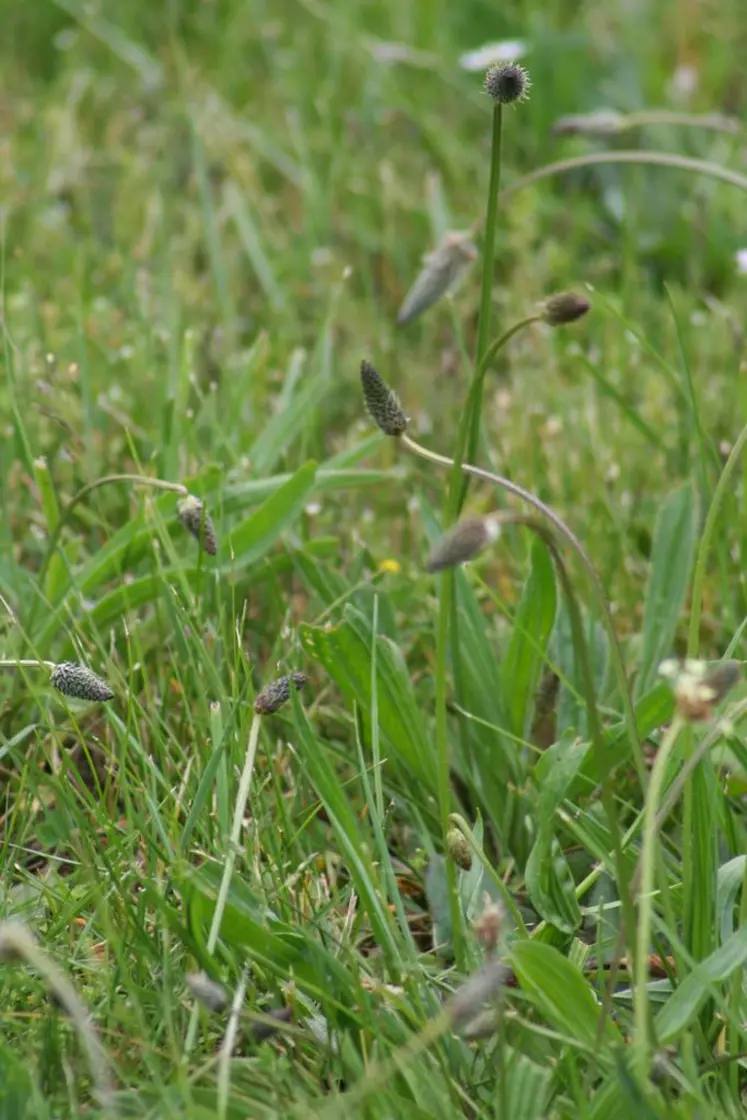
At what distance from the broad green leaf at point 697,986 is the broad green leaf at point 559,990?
0.18 feet

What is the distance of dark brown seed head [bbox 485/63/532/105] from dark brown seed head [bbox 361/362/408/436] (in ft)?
0.94

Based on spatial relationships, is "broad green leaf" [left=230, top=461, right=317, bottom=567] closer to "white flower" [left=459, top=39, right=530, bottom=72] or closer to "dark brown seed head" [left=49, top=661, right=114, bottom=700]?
"dark brown seed head" [left=49, top=661, right=114, bottom=700]

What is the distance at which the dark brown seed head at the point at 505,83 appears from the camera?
1.38 metres

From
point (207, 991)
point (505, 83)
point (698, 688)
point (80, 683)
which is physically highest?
point (505, 83)

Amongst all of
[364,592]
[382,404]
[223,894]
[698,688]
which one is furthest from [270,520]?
[698,688]

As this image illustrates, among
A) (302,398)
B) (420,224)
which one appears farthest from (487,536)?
(420,224)

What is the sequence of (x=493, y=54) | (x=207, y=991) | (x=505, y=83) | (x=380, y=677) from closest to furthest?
(x=207, y=991)
(x=505, y=83)
(x=380, y=677)
(x=493, y=54)

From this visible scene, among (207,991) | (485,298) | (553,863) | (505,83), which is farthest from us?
(553,863)

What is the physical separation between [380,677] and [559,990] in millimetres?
496

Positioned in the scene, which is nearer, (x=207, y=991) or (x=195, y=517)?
(x=207, y=991)

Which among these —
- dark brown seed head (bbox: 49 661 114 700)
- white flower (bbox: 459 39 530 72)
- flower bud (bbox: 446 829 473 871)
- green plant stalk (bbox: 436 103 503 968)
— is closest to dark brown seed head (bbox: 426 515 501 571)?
green plant stalk (bbox: 436 103 503 968)

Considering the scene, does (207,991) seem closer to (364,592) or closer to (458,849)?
(458,849)

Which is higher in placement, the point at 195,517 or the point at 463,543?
the point at 463,543

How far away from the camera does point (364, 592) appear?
1.92 m
